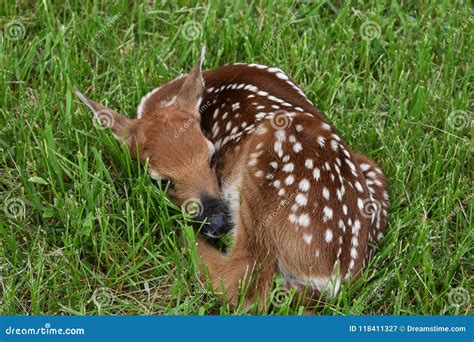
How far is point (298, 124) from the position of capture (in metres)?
4.36

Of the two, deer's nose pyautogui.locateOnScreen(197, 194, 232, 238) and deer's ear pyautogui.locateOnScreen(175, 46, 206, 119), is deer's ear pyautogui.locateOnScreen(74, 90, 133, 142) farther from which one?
deer's nose pyautogui.locateOnScreen(197, 194, 232, 238)

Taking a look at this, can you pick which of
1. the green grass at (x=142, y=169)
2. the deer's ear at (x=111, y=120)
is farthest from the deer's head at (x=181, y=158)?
the green grass at (x=142, y=169)

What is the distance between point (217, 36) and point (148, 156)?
157 cm

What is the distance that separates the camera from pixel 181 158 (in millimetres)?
4395

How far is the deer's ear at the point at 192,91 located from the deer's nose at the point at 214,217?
64 centimetres

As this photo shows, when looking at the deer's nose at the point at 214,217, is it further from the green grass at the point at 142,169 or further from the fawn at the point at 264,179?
the green grass at the point at 142,169

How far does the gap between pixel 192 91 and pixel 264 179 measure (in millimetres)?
904

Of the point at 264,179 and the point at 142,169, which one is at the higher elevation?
the point at 264,179

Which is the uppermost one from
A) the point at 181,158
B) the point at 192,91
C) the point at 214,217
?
the point at 192,91

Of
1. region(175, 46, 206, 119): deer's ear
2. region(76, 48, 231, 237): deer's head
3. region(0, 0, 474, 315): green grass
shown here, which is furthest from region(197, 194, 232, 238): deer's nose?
region(175, 46, 206, 119): deer's ear

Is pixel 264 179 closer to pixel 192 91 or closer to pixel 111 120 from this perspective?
pixel 192 91

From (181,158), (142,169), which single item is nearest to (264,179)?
(181,158)

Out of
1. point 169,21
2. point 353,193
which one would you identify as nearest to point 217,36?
point 169,21

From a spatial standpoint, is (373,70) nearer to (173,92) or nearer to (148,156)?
(173,92)
